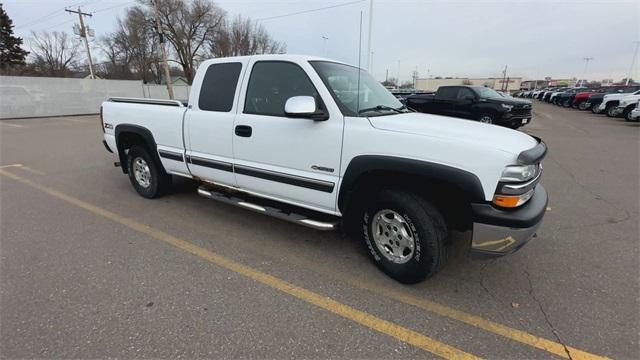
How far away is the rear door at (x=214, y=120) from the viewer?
365 cm

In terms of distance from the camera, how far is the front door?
9.84 feet

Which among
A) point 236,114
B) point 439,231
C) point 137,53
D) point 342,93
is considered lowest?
point 439,231

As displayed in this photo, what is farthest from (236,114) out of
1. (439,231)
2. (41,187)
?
(41,187)

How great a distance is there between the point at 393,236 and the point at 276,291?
107 centimetres

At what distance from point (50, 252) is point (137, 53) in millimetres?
52762

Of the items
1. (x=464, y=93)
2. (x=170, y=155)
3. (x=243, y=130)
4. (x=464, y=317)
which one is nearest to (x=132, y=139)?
(x=170, y=155)

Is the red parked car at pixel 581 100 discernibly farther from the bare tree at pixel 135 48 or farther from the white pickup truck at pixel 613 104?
the bare tree at pixel 135 48

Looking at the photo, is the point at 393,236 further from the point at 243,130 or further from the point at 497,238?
the point at 243,130

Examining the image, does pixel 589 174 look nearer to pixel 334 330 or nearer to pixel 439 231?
pixel 439 231

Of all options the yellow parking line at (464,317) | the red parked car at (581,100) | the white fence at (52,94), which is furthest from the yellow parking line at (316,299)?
the red parked car at (581,100)

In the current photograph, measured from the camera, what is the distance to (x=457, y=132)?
2.65 metres

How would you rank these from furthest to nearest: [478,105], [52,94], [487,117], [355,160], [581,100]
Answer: [581,100], [52,94], [478,105], [487,117], [355,160]

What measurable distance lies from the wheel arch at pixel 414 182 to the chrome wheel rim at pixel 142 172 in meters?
3.24

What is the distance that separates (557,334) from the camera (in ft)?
7.76
